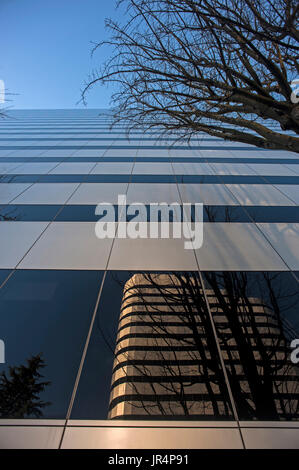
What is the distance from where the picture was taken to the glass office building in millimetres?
2602

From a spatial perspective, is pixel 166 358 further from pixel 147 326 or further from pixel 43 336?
pixel 43 336

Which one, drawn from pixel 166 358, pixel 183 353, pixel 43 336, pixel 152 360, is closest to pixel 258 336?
pixel 183 353

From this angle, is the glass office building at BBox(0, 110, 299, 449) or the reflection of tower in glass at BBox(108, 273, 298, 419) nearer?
the glass office building at BBox(0, 110, 299, 449)

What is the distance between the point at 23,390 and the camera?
2.86 metres

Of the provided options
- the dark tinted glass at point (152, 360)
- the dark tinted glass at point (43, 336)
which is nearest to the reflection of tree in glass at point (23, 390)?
Result: the dark tinted glass at point (43, 336)

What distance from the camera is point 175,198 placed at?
7512 mm

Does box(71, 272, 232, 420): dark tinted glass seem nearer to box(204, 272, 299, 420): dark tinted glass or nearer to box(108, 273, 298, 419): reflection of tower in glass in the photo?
box(108, 273, 298, 419): reflection of tower in glass

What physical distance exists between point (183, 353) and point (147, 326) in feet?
2.23

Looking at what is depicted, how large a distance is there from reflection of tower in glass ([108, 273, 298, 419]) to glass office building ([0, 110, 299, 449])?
0.05 feet

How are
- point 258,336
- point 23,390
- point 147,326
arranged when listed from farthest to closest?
point 147,326, point 258,336, point 23,390

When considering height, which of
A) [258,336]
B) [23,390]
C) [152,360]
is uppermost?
[258,336]

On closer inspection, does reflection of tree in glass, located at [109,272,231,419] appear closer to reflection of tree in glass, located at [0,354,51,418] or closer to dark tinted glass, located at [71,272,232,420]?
dark tinted glass, located at [71,272,232,420]

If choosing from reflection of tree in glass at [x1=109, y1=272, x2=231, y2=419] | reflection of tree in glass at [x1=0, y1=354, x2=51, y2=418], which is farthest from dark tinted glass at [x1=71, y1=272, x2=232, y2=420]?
reflection of tree in glass at [x1=0, y1=354, x2=51, y2=418]
